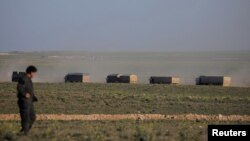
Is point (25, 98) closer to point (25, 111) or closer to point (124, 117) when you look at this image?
point (25, 111)

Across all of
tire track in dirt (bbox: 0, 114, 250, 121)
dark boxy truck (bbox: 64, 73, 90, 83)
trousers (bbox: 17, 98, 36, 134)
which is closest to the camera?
trousers (bbox: 17, 98, 36, 134)

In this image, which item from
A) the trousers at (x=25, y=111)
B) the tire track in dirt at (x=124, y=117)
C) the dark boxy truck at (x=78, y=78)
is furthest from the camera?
the dark boxy truck at (x=78, y=78)

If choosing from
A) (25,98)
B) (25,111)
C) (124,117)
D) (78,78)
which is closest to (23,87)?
(25,98)

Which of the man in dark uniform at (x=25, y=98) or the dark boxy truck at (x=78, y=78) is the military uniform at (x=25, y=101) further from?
the dark boxy truck at (x=78, y=78)

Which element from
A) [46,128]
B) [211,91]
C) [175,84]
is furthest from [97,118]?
[175,84]

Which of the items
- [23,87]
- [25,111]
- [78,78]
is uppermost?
[78,78]

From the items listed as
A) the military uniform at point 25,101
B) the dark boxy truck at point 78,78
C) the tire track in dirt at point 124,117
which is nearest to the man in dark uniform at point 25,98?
the military uniform at point 25,101

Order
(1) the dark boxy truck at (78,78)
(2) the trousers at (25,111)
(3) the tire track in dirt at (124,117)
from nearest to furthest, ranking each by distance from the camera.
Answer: (2) the trousers at (25,111), (3) the tire track in dirt at (124,117), (1) the dark boxy truck at (78,78)

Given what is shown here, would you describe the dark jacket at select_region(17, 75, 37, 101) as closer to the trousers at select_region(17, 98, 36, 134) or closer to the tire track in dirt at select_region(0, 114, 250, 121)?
the trousers at select_region(17, 98, 36, 134)

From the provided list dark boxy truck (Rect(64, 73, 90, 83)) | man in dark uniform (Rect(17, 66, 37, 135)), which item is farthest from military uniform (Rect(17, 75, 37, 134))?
dark boxy truck (Rect(64, 73, 90, 83))

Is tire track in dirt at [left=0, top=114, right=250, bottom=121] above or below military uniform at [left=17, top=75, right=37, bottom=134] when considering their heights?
below

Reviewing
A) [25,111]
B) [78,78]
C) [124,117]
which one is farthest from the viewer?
[78,78]

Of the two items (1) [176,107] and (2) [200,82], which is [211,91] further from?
(1) [176,107]

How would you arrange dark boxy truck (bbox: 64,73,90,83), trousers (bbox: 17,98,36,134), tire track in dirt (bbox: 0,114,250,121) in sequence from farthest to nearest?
1. dark boxy truck (bbox: 64,73,90,83)
2. tire track in dirt (bbox: 0,114,250,121)
3. trousers (bbox: 17,98,36,134)
